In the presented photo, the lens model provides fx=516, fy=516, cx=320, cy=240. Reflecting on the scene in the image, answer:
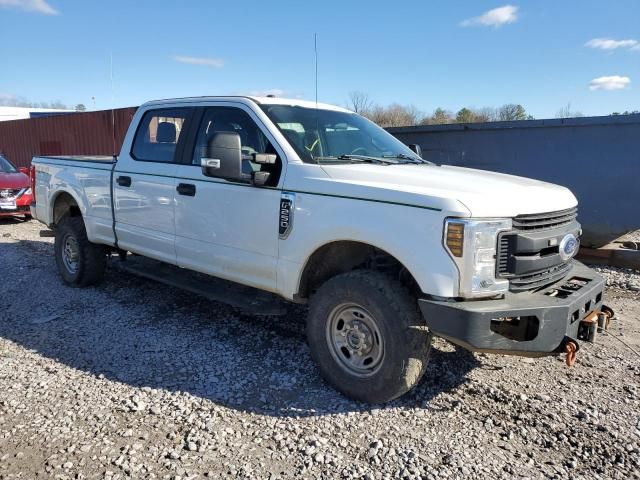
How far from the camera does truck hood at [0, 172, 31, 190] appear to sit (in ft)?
36.3

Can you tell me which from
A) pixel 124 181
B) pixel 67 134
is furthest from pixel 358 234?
pixel 67 134

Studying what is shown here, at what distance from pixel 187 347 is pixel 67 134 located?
54.1 ft

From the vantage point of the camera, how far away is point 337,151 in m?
4.09

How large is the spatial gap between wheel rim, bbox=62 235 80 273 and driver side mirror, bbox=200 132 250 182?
3.10 metres

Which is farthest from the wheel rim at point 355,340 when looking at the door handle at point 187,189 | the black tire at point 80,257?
the black tire at point 80,257

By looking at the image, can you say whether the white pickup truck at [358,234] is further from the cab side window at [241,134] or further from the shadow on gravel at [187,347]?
the shadow on gravel at [187,347]

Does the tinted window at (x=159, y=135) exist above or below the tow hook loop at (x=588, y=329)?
above

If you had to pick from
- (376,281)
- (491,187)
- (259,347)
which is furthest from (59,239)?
(491,187)

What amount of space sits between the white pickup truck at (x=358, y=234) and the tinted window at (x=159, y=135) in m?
0.02

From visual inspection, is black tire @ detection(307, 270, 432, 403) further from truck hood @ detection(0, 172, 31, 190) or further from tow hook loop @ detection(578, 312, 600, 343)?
truck hood @ detection(0, 172, 31, 190)

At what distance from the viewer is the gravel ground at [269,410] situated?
2844 mm

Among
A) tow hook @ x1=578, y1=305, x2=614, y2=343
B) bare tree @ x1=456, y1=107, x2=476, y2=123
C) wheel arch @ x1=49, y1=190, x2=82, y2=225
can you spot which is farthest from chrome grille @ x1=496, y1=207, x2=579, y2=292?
bare tree @ x1=456, y1=107, x2=476, y2=123

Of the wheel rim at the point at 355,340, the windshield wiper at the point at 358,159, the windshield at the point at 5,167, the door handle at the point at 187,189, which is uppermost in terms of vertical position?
the windshield wiper at the point at 358,159

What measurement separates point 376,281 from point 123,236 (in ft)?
10.4
